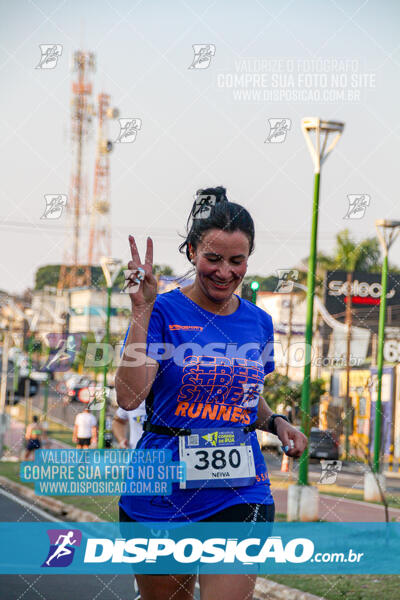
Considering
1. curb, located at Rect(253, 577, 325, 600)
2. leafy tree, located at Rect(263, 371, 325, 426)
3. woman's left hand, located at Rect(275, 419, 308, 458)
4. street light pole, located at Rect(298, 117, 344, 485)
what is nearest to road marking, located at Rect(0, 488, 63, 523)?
street light pole, located at Rect(298, 117, 344, 485)

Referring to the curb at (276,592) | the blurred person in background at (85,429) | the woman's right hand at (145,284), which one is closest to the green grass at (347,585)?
the curb at (276,592)

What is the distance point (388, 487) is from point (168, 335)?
23783 millimetres

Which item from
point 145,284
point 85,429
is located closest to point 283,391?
point 85,429

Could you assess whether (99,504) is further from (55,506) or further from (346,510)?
(346,510)

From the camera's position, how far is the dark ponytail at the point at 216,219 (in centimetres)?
362

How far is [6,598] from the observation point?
7891 millimetres

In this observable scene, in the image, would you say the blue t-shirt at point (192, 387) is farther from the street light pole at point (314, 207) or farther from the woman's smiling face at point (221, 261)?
the street light pole at point (314, 207)

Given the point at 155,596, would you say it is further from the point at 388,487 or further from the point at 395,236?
the point at 388,487

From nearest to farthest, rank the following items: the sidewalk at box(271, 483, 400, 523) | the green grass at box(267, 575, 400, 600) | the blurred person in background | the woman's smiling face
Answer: the woman's smiling face → the green grass at box(267, 575, 400, 600) → the sidewalk at box(271, 483, 400, 523) → the blurred person in background

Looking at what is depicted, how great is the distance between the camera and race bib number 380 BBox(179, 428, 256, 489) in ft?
11.6

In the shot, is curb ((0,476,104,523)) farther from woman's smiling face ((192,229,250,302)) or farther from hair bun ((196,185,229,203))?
woman's smiling face ((192,229,250,302))

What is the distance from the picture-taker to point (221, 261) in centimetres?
360

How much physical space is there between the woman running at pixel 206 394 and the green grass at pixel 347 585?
13.7 feet

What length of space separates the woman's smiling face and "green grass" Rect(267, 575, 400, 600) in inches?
177
